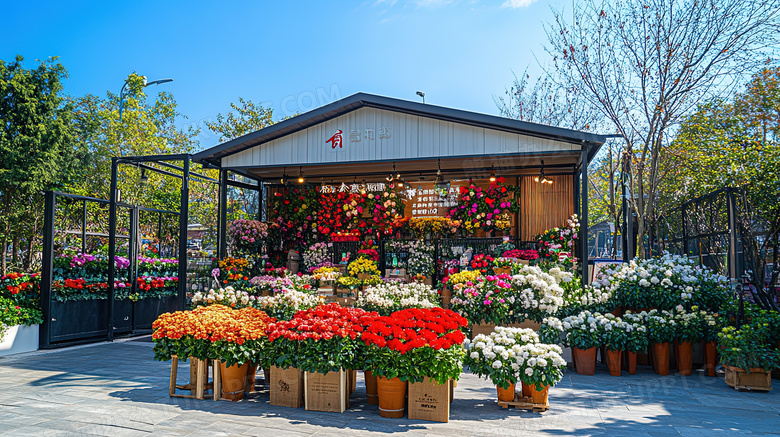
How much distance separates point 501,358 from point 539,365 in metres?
0.35

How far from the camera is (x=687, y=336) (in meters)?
6.80

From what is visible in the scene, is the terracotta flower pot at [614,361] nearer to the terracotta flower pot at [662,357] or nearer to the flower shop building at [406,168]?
the terracotta flower pot at [662,357]

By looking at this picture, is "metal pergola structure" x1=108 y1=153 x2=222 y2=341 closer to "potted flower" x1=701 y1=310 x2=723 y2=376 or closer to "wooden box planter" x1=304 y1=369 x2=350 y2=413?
"wooden box planter" x1=304 y1=369 x2=350 y2=413

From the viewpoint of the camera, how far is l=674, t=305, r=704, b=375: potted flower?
6.80 m

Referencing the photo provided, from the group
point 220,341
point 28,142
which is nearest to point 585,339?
point 220,341

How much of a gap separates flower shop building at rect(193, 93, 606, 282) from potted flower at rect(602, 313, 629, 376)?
339 cm

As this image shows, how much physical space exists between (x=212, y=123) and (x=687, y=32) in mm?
18092

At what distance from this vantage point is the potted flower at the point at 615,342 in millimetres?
6809

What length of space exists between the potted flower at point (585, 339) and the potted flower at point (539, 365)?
2177 millimetres

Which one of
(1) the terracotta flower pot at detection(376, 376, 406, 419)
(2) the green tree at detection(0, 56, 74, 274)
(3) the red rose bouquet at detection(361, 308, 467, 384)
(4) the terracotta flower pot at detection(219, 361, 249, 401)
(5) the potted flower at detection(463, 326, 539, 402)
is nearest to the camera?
(3) the red rose bouquet at detection(361, 308, 467, 384)

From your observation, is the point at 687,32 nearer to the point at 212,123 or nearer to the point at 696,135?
the point at 696,135

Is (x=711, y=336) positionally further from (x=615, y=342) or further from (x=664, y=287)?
(x=615, y=342)

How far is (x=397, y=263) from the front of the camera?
12023 millimetres

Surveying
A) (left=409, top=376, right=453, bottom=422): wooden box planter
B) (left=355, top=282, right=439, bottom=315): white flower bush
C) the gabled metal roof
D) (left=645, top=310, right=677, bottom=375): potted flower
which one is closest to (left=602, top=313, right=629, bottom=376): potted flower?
(left=645, top=310, right=677, bottom=375): potted flower
